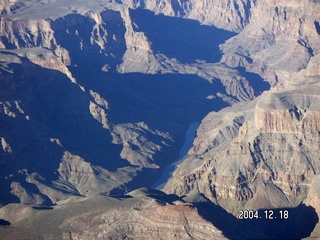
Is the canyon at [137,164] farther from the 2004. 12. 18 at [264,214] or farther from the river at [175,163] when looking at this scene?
the 2004. 12. 18 at [264,214]

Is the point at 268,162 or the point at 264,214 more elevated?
the point at 268,162

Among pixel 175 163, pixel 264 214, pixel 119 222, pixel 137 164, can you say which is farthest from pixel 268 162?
pixel 119 222

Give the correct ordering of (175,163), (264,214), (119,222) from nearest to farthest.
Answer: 1. (119,222)
2. (264,214)
3. (175,163)

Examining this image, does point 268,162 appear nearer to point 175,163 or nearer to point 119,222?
point 175,163

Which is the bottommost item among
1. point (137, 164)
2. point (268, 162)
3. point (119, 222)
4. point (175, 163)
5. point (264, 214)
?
point (264, 214)

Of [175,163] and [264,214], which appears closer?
[264,214]

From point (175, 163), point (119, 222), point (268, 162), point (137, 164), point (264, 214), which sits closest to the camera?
point (119, 222)

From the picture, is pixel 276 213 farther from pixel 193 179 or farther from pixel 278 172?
pixel 193 179

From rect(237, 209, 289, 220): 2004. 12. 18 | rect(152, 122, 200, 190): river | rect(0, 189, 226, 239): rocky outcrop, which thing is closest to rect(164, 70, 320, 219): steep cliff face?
rect(237, 209, 289, 220): 2004. 12. 18

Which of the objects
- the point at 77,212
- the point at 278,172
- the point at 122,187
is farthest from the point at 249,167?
the point at 77,212

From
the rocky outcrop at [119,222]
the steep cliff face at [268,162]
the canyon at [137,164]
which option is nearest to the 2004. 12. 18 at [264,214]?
the canyon at [137,164]

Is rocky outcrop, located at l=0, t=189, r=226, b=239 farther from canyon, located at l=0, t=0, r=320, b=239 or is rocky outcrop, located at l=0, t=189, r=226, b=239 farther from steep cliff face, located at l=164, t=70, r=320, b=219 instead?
steep cliff face, located at l=164, t=70, r=320, b=219
